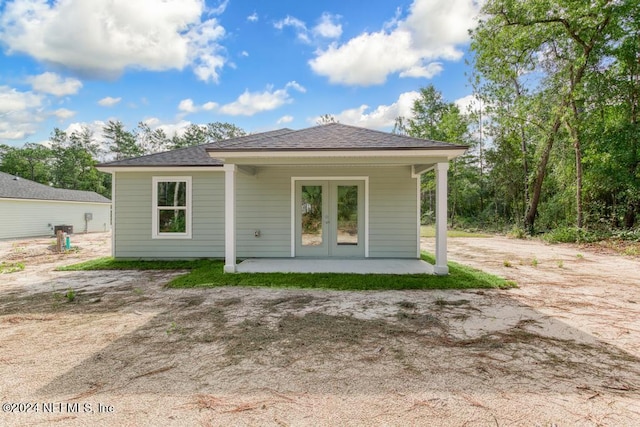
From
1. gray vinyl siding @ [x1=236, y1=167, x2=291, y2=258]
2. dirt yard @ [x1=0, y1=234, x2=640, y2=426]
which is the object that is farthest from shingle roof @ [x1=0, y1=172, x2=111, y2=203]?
dirt yard @ [x1=0, y1=234, x2=640, y2=426]

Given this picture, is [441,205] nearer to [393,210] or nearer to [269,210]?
[393,210]

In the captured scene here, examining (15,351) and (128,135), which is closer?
(15,351)

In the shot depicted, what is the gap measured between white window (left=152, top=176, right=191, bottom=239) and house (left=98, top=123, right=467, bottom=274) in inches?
1.0

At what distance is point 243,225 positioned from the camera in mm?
8203

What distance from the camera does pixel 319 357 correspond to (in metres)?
2.87

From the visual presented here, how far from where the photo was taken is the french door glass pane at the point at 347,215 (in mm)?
8109

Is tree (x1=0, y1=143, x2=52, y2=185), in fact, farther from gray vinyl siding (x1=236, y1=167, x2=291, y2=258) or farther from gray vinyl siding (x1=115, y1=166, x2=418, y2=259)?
gray vinyl siding (x1=236, y1=167, x2=291, y2=258)

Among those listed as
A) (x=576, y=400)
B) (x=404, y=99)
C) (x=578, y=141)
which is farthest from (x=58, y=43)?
(x=404, y=99)

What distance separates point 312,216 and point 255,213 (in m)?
1.54

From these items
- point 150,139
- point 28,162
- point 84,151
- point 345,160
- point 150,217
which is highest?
point 150,139

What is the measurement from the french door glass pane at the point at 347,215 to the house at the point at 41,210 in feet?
57.8

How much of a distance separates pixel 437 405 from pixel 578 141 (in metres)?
14.5

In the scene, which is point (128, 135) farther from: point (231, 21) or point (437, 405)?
point (437, 405)

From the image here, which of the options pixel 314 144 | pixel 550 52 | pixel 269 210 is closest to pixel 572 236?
pixel 550 52
